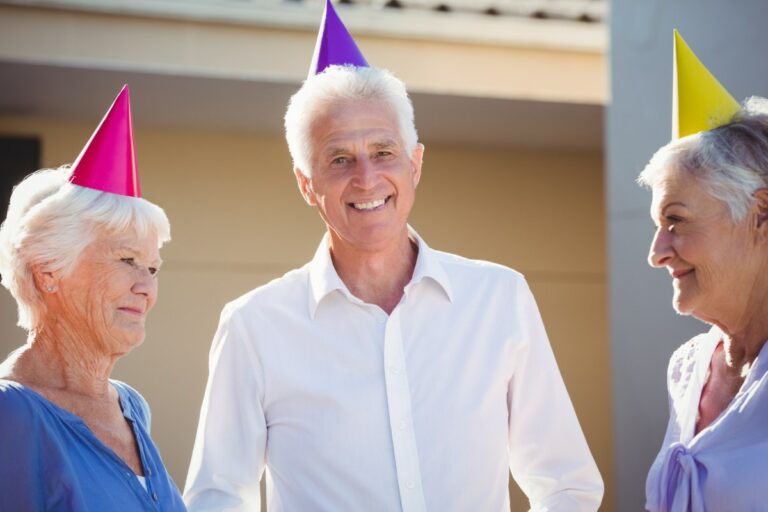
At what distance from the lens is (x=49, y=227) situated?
226 cm

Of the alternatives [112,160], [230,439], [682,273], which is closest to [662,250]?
[682,273]

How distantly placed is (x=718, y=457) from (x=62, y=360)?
1.32 metres

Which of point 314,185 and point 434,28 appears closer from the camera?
point 314,185

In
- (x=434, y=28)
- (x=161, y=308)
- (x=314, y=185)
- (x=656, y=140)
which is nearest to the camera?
(x=314, y=185)

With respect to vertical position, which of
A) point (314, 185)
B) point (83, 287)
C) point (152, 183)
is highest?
point (152, 183)

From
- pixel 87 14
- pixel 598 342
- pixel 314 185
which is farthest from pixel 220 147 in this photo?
pixel 314 185

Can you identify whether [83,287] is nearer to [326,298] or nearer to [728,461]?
[326,298]

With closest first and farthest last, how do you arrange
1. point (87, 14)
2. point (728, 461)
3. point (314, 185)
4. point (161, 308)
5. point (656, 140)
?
point (728, 461) < point (314, 185) < point (656, 140) < point (87, 14) < point (161, 308)

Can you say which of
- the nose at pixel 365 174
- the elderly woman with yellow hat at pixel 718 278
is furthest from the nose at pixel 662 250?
the nose at pixel 365 174

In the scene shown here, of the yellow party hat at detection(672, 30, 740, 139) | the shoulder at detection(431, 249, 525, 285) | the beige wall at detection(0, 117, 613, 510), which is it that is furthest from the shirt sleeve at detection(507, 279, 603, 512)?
the beige wall at detection(0, 117, 613, 510)

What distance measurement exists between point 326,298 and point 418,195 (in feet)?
15.8

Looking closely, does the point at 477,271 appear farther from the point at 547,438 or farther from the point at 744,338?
the point at 744,338

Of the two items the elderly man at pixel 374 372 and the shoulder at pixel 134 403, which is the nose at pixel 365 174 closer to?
the elderly man at pixel 374 372

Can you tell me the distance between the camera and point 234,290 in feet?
23.4
